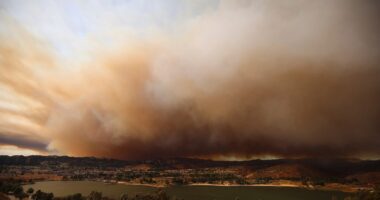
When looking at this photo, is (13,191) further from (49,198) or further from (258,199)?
(258,199)

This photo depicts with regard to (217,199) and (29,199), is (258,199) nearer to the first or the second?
(217,199)

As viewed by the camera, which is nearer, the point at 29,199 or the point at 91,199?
the point at 91,199

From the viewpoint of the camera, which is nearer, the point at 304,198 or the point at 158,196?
the point at 158,196

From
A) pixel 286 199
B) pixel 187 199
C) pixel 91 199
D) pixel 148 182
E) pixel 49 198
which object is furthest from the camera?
pixel 148 182

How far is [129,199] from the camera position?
316ft

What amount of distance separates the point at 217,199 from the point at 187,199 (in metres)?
13.8

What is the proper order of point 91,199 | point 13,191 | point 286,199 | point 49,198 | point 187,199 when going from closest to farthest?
point 91,199, point 49,198, point 13,191, point 187,199, point 286,199

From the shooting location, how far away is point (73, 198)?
9456 cm

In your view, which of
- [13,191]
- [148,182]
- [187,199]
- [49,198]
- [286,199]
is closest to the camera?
[49,198]

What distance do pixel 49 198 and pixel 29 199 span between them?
8681 mm

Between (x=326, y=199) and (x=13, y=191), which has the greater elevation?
(x=13, y=191)

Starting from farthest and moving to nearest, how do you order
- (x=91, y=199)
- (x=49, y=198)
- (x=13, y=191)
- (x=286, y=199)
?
(x=286, y=199)
(x=13, y=191)
(x=49, y=198)
(x=91, y=199)

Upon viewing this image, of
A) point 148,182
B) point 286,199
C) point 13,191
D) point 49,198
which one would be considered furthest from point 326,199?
point 13,191

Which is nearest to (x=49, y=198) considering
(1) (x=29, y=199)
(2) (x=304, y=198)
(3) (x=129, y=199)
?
(1) (x=29, y=199)
